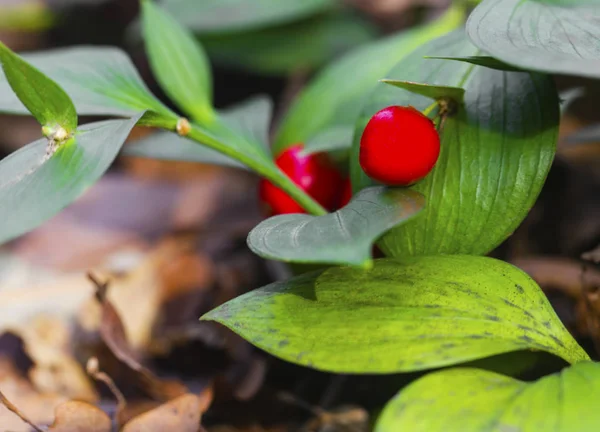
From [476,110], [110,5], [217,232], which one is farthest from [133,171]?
[476,110]

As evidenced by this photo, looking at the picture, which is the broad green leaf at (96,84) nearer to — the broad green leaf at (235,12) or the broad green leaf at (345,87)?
the broad green leaf at (345,87)

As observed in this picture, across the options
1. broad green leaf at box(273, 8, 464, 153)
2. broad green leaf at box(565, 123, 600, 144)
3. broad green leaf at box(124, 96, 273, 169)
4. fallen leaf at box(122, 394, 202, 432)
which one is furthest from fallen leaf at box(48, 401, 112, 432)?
broad green leaf at box(565, 123, 600, 144)

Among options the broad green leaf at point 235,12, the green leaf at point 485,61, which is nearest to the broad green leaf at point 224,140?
the green leaf at point 485,61

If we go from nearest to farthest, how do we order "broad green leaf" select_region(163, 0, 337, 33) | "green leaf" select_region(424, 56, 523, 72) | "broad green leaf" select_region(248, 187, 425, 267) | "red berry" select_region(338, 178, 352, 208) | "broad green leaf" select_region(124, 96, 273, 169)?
1. "broad green leaf" select_region(248, 187, 425, 267)
2. "green leaf" select_region(424, 56, 523, 72)
3. "red berry" select_region(338, 178, 352, 208)
4. "broad green leaf" select_region(124, 96, 273, 169)
5. "broad green leaf" select_region(163, 0, 337, 33)

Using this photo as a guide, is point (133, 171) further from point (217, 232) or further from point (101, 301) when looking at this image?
point (101, 301)

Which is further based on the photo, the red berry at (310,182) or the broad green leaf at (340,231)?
the red berry at (310,182)

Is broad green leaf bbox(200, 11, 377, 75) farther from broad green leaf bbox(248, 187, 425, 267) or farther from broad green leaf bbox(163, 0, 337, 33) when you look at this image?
broad green leaf bbox(248, 187, 425, 267)

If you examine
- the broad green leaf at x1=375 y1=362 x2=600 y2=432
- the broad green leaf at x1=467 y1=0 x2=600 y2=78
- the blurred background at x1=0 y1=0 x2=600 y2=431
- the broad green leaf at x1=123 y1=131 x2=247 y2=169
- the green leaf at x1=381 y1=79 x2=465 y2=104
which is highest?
the broad green leaf at x1=467 y1=0 x2=600 y2=78
